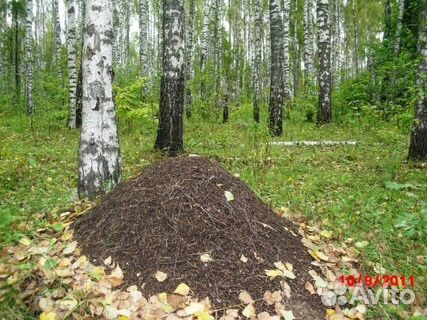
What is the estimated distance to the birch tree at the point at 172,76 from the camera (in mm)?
7215

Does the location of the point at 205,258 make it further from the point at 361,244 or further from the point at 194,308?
the point at 361,244

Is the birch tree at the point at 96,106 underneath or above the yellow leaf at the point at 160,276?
above

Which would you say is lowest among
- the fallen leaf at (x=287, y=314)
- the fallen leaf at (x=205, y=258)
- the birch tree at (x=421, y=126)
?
the fallen leaf at (x=287, y=314)

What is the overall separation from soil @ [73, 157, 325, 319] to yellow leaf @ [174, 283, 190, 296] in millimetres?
56

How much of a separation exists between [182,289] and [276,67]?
8535 mm

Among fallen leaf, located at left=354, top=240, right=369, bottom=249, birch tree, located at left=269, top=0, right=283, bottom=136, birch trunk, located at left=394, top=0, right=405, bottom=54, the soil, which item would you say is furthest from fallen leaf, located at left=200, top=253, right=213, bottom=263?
birch trunk, located at left=394, top=0, right=405, bottom=54

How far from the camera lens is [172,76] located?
23.7 ft

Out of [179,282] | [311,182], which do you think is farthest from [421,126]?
[179,282]

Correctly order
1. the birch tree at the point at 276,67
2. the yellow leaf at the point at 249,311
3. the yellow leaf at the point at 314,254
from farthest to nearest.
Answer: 1. the birch tree at the point at 276,67
2. the yellow leaf at the point at 314,254
3. the yellow leaf at the point at 249,311

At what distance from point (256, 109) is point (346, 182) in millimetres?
9050

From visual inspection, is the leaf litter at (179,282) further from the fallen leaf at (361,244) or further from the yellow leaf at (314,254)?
the fallen leaf at (361,244)

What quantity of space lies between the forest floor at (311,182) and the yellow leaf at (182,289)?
101 centimetres

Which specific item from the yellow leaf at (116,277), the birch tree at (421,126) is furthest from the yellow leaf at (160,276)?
the birch tree at (421,126)

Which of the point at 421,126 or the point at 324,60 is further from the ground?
the point at 324,60
